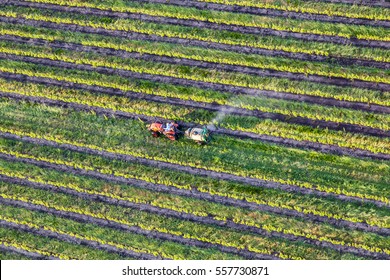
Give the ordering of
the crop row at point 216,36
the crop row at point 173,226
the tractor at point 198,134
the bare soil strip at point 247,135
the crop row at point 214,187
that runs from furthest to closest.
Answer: the crop row at point 216,36, the tractor at point 198,134, the bare soil strip at point 247,135, the crop row at point 214,187, the crop row at point 173,226

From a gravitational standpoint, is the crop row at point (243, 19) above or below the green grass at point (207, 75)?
above

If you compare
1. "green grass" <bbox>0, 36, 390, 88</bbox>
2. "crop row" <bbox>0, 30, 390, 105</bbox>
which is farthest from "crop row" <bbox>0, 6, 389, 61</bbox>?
"crop row" <bbox>0, 30, 390, 105</bbox>

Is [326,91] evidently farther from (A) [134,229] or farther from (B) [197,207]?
(A) [134,229]

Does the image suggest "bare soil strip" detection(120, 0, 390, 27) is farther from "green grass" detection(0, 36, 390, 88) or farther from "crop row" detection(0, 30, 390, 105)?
"crop row" detection(0, 30, 390, 105)

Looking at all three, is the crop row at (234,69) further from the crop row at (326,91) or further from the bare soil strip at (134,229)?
the bare soil strip at (134,229)

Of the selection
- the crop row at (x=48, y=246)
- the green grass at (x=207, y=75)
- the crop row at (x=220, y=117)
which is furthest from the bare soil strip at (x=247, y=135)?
the crop row at (x=48, y=246)

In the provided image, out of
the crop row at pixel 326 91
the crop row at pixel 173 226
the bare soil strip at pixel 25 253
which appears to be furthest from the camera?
the crop row at pixel 326 91

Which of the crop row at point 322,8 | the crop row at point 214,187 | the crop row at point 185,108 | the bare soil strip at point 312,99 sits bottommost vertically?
the crop row at point 214,187

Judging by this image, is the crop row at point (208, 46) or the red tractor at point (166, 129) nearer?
the red tractor at point (166, 129)
